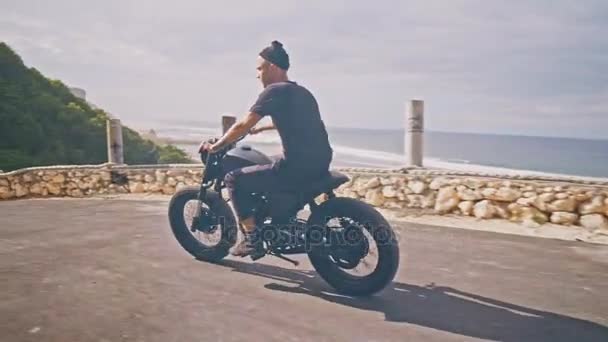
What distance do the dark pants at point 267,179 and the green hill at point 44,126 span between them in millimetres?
13197

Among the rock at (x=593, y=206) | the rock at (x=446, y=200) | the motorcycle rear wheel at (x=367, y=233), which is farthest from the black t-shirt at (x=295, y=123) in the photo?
the rock at (x=593, y=206)

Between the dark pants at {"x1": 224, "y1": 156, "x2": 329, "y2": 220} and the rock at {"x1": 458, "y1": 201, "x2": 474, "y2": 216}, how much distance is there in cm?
398

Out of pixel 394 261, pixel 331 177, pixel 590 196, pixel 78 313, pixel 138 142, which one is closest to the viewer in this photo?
pixel 78 313

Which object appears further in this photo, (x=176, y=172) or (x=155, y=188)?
(x=155, y=188)

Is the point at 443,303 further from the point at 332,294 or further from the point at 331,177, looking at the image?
the point at 331,177

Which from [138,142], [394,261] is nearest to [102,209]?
[394,261]

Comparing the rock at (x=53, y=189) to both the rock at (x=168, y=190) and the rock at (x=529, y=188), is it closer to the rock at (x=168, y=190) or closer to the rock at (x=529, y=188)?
the rock at (x=168, y=190)

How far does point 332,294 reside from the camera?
310 centimetres

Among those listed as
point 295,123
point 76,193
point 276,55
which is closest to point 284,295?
point 295,123

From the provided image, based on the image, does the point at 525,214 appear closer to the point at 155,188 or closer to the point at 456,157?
the point at 155,188

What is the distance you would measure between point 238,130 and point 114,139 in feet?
22.4

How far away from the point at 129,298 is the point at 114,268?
82 cm

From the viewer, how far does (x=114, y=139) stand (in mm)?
8938

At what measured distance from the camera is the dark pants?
3.06m
